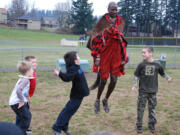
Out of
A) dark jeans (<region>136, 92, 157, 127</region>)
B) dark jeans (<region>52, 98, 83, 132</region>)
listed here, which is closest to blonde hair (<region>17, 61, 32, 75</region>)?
dark jeans (<region>52, 98, 83, 132</region>)

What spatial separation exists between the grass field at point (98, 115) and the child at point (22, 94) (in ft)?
2.50

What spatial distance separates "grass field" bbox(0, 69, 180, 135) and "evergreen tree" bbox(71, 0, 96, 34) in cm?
4605

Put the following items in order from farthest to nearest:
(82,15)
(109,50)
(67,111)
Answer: (82,15), (109,50), (67,111)

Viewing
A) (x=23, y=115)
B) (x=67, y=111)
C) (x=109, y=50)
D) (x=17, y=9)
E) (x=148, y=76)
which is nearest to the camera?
(x=23, y=115)

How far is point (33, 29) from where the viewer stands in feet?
187

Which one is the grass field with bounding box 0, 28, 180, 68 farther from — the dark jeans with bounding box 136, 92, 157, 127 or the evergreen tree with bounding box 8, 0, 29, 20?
the dark jeans with bounding box 136, 92, 157, 127

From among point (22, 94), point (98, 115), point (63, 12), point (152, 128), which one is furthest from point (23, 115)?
point (63, 12)

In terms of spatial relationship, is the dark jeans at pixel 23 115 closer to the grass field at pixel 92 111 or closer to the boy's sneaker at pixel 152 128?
the grass field at pixel 92 111

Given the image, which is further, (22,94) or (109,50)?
(109,50)

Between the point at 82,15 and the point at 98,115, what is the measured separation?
165 ft

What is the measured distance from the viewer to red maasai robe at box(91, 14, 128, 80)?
458cm

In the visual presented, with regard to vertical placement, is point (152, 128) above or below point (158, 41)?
below

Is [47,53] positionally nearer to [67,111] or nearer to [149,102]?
[149,102]

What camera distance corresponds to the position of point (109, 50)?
458 cm
